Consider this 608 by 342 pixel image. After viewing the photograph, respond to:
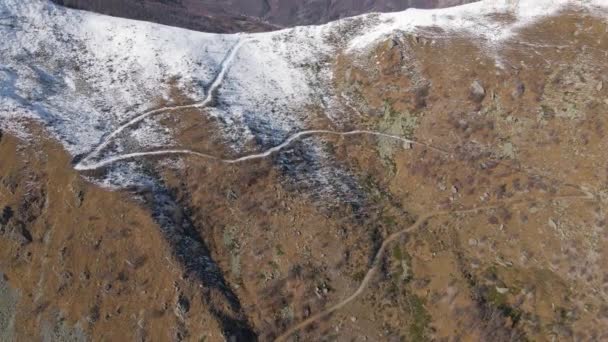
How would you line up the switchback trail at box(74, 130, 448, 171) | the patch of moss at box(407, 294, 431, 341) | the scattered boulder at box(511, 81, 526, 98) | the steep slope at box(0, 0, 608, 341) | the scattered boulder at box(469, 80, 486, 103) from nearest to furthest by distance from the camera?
the patch of moss at box(407, 294, 431, 341), the steep slope at box(0, 0, 608, 341), the switchback trail at box(74, 130, 448, 171), the scattered boulder at box(511, 81, 526, 98), the scattered boulder at box(469, 80, 486, 103)

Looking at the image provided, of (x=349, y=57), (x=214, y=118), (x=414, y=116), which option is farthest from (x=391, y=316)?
(x=349, y=57)

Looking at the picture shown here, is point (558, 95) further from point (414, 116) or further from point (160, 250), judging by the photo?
point (160, 250)

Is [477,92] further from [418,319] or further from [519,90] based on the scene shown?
[418,319]

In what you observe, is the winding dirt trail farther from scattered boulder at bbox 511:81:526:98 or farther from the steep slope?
scattered boulder at bbox 511:81:526:98

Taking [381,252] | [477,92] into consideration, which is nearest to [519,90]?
[477,92]

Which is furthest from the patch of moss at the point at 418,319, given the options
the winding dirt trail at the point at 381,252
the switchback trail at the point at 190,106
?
the switchback trail at the point at 190,106

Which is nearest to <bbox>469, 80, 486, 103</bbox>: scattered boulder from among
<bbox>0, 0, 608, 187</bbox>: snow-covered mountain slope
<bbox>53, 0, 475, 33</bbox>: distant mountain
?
<bbox>0, 0, 608, 187</bbox>: snow-covered mountain slope
